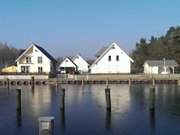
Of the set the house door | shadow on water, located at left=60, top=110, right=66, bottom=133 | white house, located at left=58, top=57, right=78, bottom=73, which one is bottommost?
shadow on water, located at left=60, top=110, right=66, bottom=133

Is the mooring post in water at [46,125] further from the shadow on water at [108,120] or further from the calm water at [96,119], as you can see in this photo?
the shadow on water at [108,120]

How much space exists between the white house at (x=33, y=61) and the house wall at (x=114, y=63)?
12.6m

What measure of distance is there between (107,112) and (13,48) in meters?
140

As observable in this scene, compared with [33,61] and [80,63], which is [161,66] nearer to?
[80,63]

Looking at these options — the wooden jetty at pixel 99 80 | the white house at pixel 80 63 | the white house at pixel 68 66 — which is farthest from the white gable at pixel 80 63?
the wooden jetty at pixel 99 80

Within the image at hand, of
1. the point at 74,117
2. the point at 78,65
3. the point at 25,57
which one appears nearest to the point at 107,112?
the point at 74,117

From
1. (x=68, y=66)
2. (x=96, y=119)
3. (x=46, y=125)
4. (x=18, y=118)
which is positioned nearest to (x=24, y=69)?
(x=68, y=66)

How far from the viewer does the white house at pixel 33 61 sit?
10650 centimetres

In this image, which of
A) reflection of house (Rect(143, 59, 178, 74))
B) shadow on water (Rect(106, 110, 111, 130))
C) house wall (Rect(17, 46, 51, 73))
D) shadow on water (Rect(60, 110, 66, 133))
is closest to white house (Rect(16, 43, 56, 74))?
house wall (Rect(17, 46, 51, 73))

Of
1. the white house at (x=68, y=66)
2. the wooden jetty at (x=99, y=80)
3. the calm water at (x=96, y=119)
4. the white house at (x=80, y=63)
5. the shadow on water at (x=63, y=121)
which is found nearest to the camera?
the calm water at (x=96, y=119)

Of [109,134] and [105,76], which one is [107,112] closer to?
[109,134]

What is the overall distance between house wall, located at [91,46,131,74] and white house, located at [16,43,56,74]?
12.6 metres

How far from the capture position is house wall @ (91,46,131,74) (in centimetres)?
10581

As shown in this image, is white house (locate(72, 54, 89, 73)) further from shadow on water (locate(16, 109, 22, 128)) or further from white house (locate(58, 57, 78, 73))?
shadow on water (locate(16, 109, 22, 128))
